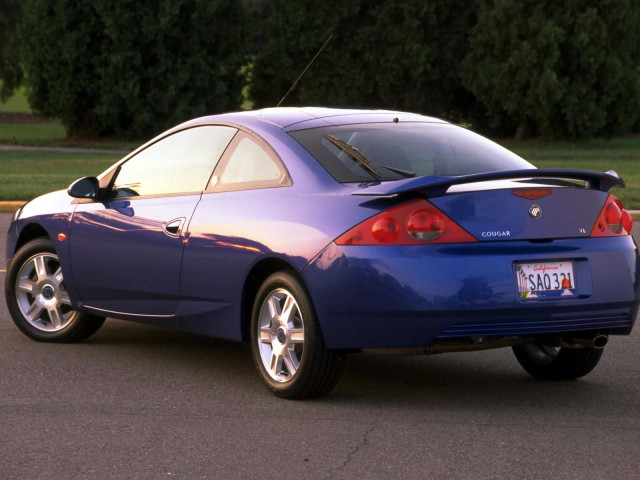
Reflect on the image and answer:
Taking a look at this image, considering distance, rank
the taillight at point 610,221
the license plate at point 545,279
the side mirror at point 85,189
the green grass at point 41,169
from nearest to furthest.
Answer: the license plate at point 545,279
the taillight at point 610,221
the side mirror at point 85,189
the green grass at point 41,169

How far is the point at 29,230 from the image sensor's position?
8766 mm

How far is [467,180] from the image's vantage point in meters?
6.34

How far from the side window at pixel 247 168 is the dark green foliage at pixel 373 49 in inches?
1645

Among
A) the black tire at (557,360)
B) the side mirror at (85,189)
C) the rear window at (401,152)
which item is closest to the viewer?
the rear window at (401,152)

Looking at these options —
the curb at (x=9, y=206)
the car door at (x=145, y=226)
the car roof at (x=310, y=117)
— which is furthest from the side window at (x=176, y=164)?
the curb at (x=9, y=206)

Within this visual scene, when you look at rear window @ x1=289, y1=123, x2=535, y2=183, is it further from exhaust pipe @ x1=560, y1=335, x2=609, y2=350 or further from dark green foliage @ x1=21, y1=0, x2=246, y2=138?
dark green foliage @ x1=21, y1=0, x2=246, y2=138

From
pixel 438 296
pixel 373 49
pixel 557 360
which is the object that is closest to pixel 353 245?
pixel 438 296

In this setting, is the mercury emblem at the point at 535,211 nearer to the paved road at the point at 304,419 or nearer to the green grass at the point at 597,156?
the paved road at the point at 304,419

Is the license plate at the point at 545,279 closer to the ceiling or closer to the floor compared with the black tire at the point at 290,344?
closer to the ceiling

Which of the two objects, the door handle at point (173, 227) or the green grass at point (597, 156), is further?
the green grass at point (597, 156)

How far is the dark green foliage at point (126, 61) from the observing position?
147 ft

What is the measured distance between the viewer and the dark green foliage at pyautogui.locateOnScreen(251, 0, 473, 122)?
49.4 m

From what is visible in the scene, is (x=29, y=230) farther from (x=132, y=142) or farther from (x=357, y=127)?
(x=132, y=142)

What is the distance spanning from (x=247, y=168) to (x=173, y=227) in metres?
0.55
